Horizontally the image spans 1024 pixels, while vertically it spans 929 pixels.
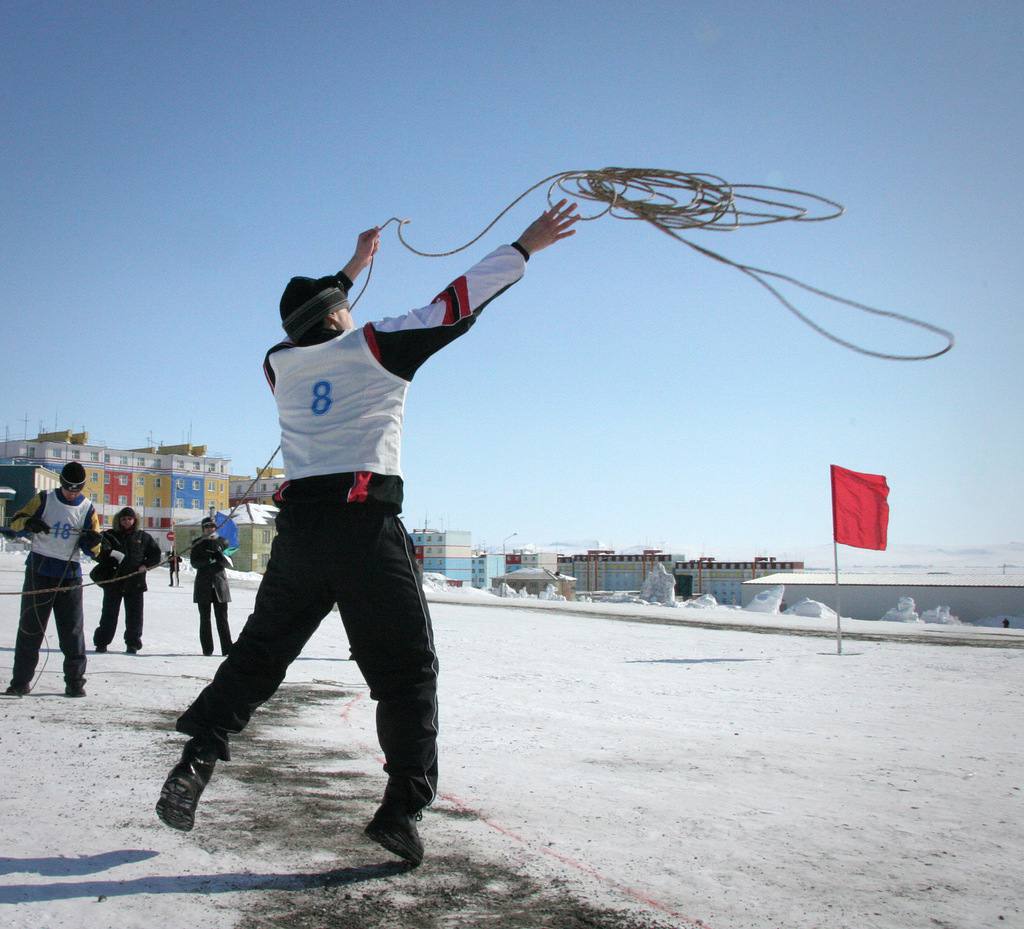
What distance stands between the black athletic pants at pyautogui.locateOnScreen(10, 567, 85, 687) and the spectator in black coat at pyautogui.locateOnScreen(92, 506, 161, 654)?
2.55 metres

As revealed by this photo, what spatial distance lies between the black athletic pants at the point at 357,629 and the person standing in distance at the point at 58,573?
3.55 metres

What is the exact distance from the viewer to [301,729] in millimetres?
4891

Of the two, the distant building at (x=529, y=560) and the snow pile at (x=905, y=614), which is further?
the distant building at (x=529, y=560)

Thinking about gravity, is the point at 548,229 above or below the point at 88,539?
above

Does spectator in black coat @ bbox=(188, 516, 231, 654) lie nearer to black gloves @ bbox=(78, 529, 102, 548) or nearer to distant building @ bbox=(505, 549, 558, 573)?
black gloves @ bbox=(78, 529, 102, 548)

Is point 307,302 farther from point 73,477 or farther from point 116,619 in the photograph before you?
point 116,619

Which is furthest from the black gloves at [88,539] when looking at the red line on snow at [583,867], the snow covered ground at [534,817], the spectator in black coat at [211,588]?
the red line on snow at [583,867]

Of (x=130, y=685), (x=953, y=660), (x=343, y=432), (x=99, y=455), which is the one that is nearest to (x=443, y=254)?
(x=343, y=432)

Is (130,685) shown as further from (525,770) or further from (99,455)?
(99,455)

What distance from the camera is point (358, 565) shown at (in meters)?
2.69

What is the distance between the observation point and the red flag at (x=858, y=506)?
13.6 metres

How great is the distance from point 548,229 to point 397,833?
2146 millimetres

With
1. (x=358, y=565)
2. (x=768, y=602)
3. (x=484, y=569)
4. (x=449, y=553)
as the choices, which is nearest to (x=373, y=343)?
(x=358, y=565)

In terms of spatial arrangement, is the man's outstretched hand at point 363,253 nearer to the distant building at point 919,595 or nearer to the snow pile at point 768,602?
the snow pile at point 768,602
